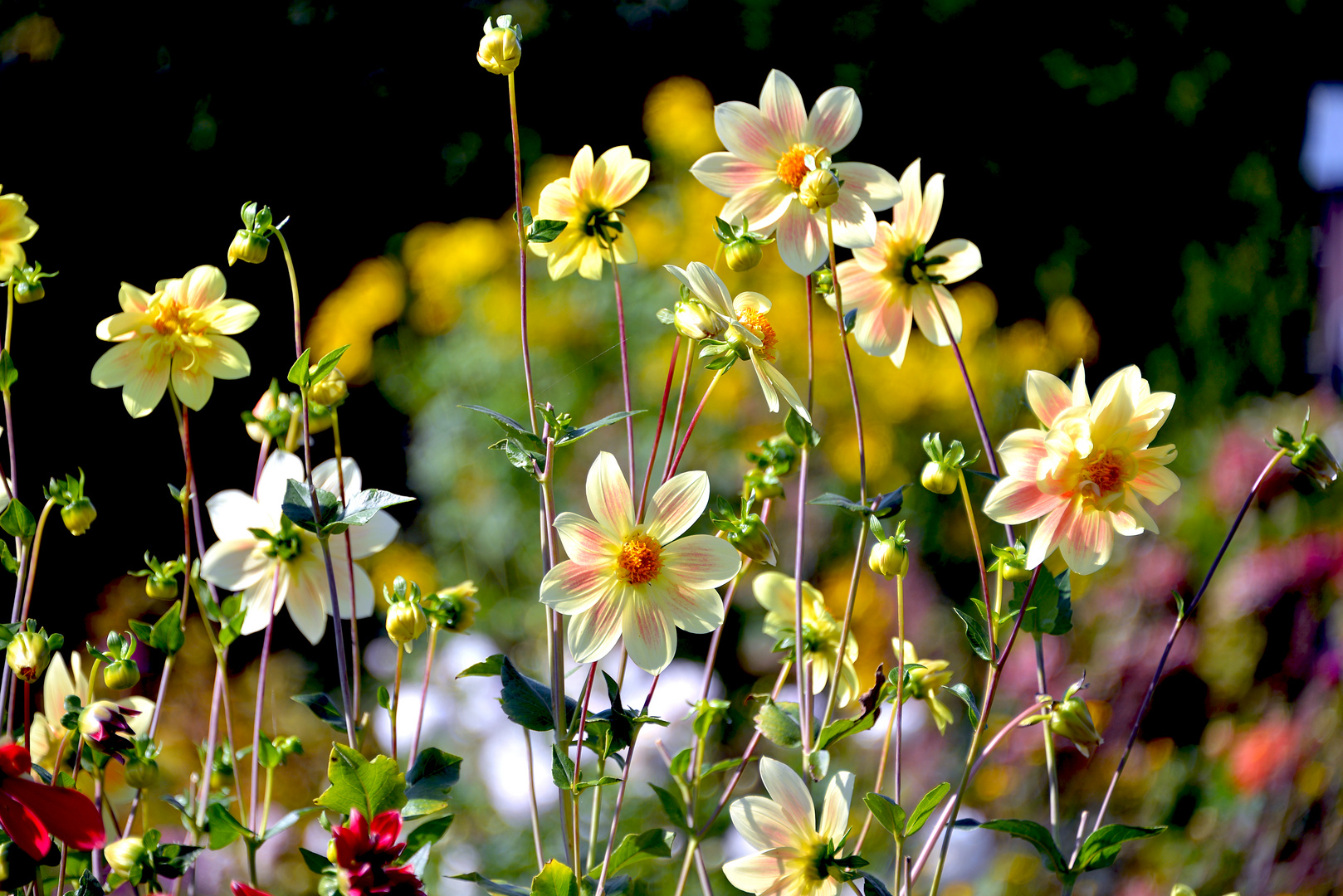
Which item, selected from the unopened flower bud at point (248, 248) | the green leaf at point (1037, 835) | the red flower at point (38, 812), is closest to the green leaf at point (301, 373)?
the unopened flower bud at point (248, 248)

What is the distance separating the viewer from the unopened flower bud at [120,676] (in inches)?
13.9

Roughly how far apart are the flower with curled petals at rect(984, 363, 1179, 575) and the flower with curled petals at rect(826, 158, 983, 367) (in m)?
0.09

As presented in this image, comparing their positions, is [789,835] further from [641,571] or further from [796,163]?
[796,163]

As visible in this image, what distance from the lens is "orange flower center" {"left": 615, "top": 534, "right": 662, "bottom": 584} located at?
0.33 m

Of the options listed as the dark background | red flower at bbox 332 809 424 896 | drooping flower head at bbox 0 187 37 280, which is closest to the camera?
red flower at bbox 332 809 424 896

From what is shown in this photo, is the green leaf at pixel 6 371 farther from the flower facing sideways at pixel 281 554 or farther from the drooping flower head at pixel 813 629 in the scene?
the drooping flower head at pixel 813 629

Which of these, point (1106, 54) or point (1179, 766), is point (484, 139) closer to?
point (1106, 54)

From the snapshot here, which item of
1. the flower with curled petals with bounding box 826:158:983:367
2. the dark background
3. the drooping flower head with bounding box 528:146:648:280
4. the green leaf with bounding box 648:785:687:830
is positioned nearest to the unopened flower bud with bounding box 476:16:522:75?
the drooping flower head with bounding box 528:146:648:280

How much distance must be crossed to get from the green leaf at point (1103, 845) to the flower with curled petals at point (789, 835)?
9cm

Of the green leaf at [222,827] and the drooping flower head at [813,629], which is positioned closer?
the green leaf at [222,827]

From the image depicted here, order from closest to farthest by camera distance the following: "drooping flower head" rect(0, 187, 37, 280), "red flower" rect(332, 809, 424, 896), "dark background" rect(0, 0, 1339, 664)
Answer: "red flower" rect(332, 809, 424, 896) < "drooping flower head" rect(0, 187, 37, 280) < "dark background" rect(0, 0, 1339, 664)

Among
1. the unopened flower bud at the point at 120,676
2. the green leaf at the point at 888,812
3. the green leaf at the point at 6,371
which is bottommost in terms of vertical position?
the green leaf at the point at 888,812

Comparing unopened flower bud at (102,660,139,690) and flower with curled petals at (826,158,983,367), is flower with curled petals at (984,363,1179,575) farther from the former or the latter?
unopened flower bud at (102,660,139,690)

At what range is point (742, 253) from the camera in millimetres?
360
